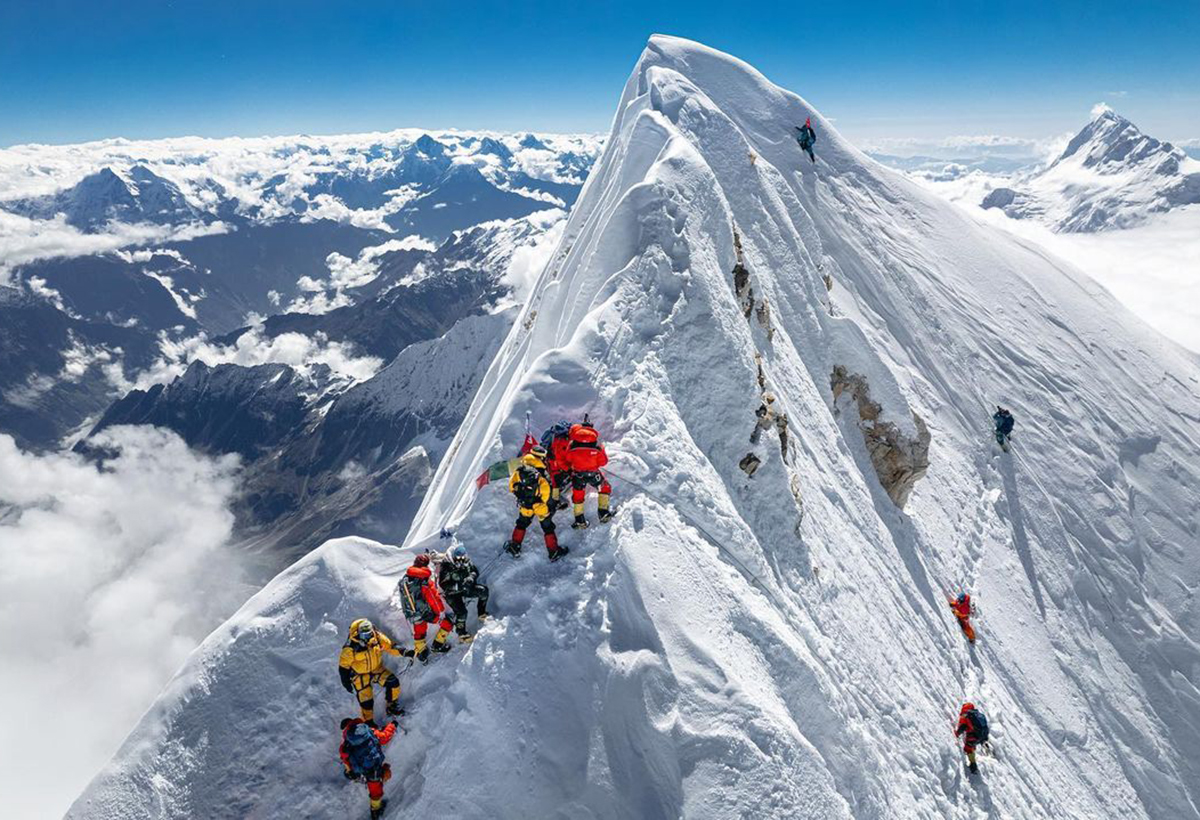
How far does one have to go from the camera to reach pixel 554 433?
47.4ft

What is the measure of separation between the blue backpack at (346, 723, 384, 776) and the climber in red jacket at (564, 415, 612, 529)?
579cm

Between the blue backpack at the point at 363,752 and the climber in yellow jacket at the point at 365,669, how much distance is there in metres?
0.92

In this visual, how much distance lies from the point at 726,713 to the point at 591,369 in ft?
30.6

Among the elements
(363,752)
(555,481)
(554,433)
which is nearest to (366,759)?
(363,752)

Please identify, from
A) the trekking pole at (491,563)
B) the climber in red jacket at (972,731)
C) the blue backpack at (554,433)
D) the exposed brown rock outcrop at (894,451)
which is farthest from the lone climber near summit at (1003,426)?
the trekking pole at (491,563)

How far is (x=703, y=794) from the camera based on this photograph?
445 inches

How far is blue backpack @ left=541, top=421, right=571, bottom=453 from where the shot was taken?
1410 cm

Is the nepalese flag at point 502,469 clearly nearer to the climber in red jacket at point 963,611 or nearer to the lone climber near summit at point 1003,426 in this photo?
the climber in red jacket at point 963,611

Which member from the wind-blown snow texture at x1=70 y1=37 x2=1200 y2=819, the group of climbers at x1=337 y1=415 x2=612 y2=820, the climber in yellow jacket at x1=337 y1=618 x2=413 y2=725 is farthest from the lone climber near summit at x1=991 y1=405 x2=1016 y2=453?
the climber in yellow jacket at x1=337 y1=618 x2=413 y2=725

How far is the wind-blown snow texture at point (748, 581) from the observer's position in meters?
11.7

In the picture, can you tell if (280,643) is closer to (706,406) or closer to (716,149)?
(706,406)

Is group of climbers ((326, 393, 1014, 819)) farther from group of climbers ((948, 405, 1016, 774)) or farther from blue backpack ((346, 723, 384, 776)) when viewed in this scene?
group of climbers ((948, 405, 1016, 774))

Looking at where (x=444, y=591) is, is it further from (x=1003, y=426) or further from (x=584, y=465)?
(x=1003, y=426)

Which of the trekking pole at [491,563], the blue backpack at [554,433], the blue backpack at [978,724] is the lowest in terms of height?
the blue backpack at [978,724]
